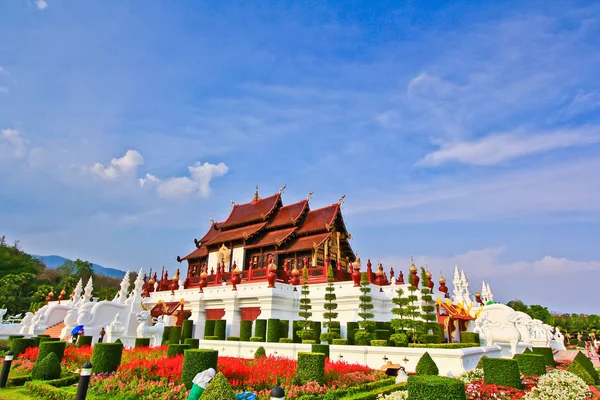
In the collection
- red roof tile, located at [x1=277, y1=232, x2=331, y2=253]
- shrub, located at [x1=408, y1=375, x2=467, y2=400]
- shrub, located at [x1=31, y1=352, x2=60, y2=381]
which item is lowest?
shrub, located at [x1=31, y1=352, x2=60, y2=381]

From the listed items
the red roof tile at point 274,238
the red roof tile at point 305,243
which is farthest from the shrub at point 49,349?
the red roof tile at point 274,238

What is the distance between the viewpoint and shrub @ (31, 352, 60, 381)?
12327 millimetres

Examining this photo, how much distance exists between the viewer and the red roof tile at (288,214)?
3219 centimetres

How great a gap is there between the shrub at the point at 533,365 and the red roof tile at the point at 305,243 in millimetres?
15647

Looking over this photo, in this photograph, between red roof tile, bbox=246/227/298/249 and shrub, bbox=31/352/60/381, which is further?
red roof tile, bbox=246/227/298/249

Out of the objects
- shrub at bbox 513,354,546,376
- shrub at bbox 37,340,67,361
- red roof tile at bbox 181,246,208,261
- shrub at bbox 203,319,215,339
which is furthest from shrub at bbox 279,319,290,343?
red roof tile at bbox 181,246,208,261

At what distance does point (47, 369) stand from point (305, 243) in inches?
732

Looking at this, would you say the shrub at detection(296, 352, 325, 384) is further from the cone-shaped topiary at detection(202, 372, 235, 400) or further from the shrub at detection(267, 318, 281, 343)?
the shrub at detection(267, 318, 281, 343)

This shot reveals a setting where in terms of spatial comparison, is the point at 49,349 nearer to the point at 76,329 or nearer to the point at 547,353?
the point at 76,329

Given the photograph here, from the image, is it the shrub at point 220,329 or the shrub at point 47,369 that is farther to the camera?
the shrub at point 220,329

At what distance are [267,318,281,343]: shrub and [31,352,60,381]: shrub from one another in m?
9.27

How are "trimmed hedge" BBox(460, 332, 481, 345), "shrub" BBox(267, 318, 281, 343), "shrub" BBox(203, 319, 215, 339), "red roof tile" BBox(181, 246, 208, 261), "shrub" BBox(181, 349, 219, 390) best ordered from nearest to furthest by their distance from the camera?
"shrub" BBox(181, 349, 219, 390), "trimmed hedge" BBox(460, 332, 481, 345), "shrub" BBox(267, 318, 281, 343), "shrub" BBox(203, 319, 215, 339), "red roof tile" BBox(181, 246, 208, 261)

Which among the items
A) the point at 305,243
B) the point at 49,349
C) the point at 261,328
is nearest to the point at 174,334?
the point at 261,328

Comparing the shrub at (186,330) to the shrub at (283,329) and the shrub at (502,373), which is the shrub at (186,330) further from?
the shrub at (502,373)
